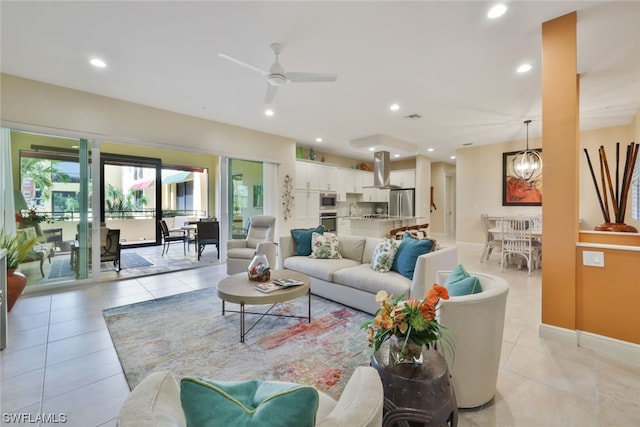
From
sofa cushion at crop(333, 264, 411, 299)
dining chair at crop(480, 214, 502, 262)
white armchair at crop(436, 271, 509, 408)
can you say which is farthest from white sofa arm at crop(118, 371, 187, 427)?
dining chair at crop(480, 214, 502, 262)

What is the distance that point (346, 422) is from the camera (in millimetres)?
706

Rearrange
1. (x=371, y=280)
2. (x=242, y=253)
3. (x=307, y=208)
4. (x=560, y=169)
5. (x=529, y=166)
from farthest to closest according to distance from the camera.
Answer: (x=307, y=208)
(x=529, y=166)
(x=242, y=253)
(x=371, y=280)
(x=560, y=169)

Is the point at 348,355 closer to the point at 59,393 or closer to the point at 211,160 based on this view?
the point at 59,393

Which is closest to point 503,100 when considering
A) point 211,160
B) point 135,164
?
point 211,160

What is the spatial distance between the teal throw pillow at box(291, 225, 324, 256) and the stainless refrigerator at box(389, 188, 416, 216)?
528 centimetres

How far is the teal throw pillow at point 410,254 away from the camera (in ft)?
9.77

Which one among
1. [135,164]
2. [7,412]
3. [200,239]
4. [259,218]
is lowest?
[7,412]

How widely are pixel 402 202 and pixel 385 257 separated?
6.08m

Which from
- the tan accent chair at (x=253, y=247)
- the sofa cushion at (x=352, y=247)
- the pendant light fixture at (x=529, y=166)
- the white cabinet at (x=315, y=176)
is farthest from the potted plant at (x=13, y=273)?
the pendant light fixture at (x=529, y=166)

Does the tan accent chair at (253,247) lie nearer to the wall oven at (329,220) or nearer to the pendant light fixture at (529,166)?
the wall oven at (329,220)

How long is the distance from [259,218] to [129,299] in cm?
234

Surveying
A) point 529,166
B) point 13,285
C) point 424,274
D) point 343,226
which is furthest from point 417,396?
point 343,226

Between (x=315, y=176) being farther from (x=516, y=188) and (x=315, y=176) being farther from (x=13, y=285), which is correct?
(x=13, y=285)

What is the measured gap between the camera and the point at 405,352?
1.35 m
